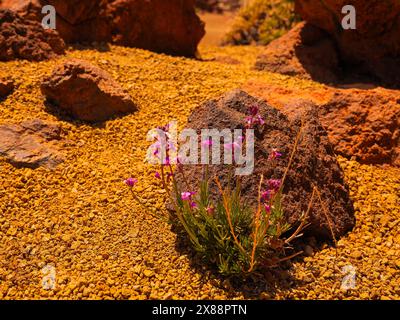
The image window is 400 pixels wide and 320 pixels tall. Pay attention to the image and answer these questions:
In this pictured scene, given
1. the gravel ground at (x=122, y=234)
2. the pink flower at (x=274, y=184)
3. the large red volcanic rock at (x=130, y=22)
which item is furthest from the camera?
the large red volcanic rock at (x=130, y=22)

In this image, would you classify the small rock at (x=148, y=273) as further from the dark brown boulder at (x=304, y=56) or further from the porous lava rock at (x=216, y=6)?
the porous lava rock at (x=216, y=6)

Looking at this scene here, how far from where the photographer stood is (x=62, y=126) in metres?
4.79

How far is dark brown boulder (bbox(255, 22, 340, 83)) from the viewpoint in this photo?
628 cm

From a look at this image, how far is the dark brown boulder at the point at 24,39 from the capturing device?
5693 millimetres

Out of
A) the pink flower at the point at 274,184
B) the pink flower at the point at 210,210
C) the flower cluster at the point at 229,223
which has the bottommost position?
the flower cluster at the point at 229,223

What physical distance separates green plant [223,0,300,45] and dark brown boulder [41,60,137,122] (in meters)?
4.45

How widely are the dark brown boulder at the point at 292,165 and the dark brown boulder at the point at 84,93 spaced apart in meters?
1.11

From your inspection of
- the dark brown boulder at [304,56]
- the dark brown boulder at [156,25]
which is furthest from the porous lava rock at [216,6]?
the dark brown boulder at [304,56]

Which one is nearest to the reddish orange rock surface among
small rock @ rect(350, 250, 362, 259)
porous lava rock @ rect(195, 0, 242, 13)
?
small rock @ rect(350, 250, 362, 259)

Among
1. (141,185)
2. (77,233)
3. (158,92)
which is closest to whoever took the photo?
(77,233)

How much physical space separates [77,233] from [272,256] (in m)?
1.40
